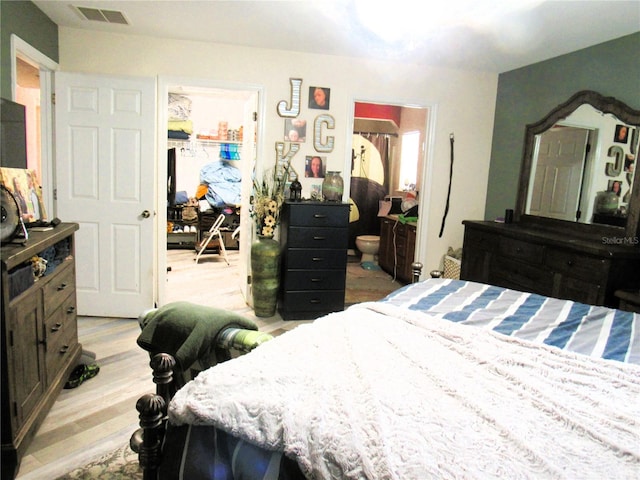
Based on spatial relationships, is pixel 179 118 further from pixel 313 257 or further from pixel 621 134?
pixel 621 134

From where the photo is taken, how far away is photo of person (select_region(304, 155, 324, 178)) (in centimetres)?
408

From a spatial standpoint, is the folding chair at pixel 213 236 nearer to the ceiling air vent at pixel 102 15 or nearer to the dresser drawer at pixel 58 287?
the ceiling air vent at pixel 102 15

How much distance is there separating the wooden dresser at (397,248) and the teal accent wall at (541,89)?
92cm

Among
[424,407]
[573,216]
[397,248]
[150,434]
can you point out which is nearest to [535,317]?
[424,407]

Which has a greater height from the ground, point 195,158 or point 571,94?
point 571,94

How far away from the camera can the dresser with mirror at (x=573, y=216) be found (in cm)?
282

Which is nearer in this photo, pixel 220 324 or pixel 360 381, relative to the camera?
pixel 360 381

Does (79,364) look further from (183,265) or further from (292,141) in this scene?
(183,265)

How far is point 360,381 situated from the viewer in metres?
1.14

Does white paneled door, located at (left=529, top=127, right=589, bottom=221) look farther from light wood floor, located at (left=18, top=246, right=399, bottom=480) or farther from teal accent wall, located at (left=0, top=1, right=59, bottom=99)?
teal accent wall, located at (left=0, top=1, right=59, bottom=99)

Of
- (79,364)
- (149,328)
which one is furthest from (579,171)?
(79,364)

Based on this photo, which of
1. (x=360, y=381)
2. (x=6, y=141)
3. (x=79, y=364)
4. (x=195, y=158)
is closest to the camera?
(x=360, y=381)

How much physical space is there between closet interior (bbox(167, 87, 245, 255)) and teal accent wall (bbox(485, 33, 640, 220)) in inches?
149

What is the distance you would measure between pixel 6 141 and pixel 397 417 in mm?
2600
